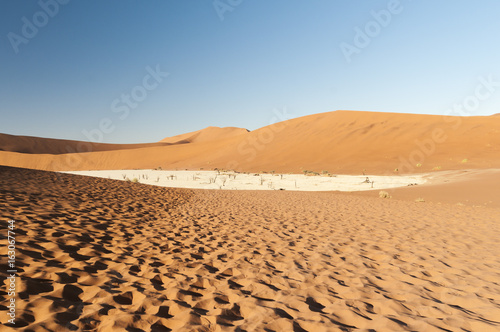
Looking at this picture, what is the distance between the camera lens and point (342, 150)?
43875 millimetres

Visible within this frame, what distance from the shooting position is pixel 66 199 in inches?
356

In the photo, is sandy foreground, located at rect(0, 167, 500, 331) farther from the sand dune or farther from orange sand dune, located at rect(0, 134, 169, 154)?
orange sand dune, located at rect(0, 134, 169, 154)

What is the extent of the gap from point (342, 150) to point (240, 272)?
139 feet

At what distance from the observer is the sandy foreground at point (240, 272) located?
9.98 ft

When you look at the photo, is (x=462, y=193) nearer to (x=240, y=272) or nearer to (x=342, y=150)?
(x=240, y=272)

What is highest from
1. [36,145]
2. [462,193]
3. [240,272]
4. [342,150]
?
[36,145]

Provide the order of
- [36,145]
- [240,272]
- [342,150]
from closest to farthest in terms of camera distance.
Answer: [240,272]
[342,150]
[36,145]

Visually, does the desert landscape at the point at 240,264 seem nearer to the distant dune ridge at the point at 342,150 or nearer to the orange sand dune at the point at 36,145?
the distant dune ridge at the point at 342,150

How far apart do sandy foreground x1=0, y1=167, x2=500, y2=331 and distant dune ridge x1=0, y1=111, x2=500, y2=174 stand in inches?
1107

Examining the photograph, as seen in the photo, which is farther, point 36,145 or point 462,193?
point 36,145

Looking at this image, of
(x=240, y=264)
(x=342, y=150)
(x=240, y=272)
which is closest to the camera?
(x=240, y=272)

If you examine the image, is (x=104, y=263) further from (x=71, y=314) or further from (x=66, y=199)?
(x=66, y=199)

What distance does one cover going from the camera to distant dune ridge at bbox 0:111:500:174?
35.0 metres

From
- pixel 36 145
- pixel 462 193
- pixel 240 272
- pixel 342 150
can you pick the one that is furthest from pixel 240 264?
pixel 36 145
